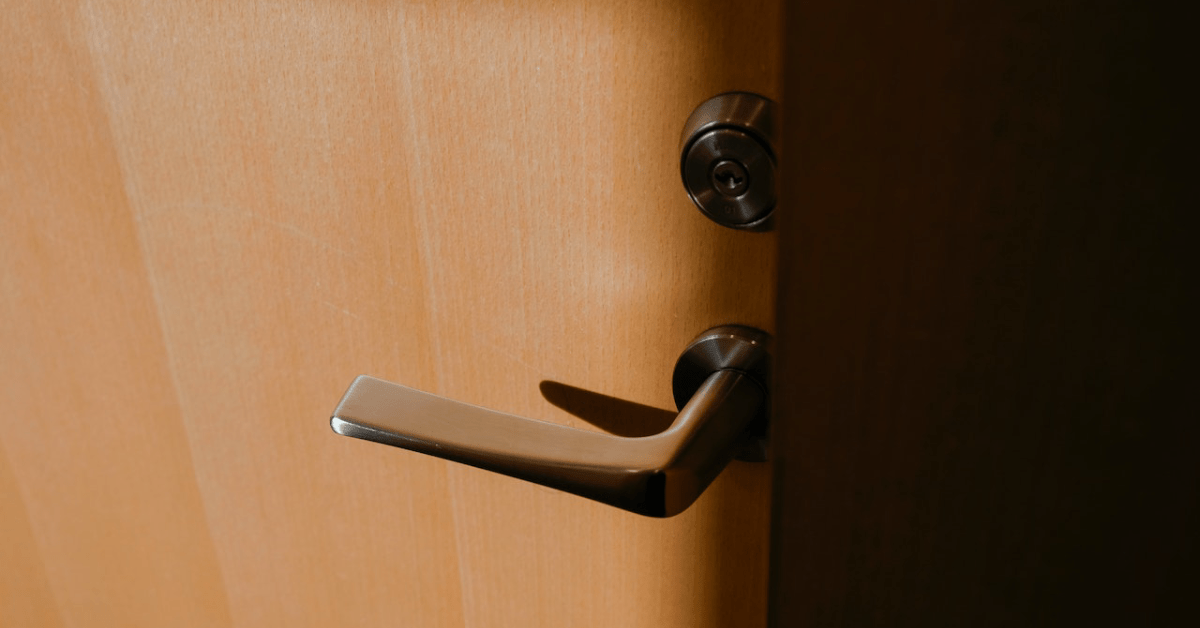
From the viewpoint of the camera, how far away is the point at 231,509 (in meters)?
0.49

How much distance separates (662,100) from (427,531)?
0.81 feet

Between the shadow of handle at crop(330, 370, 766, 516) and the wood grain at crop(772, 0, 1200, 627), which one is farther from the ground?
the wood grain at crop(772, 0, 1200, 627)

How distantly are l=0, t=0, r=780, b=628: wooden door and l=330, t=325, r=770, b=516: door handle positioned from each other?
0.04 ft

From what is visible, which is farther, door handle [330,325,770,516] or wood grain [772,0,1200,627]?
door handle [330,325,770,516]

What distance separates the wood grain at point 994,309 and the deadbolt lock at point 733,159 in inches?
2.7

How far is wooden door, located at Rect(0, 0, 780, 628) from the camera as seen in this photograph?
29 centimetres

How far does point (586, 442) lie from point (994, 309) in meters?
0.14

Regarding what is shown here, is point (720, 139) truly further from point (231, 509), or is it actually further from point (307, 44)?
point (231, 509)

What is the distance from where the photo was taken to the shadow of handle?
264mm

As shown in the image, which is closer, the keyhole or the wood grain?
the wood grain

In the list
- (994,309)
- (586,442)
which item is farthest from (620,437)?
(994,309)

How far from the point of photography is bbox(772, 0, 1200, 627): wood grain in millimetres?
158

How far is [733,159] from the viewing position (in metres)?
0.26

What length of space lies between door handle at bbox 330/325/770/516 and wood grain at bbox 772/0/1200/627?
2.2 inches
